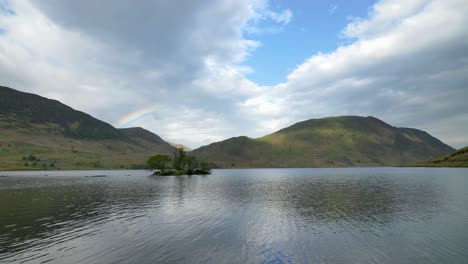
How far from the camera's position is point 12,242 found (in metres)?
33.0

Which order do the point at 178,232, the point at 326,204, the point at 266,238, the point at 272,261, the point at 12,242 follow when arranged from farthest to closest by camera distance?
1. the point at 326,204
2. the point at 178,232
3. the point at 266,238
4. the point at 12,242
5. the point at 272,261

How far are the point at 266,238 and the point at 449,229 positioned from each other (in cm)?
2676

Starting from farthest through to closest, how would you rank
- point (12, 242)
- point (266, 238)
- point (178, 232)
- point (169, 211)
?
point (169, 211) → point (178, 232) → point (266, 238) → point (12, 242)

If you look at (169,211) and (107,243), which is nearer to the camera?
(107,243)

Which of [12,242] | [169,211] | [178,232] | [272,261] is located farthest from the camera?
[169,211]

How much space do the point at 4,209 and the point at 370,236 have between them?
69.6 metres

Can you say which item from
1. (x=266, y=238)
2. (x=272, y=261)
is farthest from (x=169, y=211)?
(x=272, y=261)

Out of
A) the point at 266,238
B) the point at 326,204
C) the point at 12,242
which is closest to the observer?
the point at 12,242

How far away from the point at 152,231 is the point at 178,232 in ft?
12.6

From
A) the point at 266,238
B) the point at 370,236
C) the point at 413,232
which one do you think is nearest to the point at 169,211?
the point at 266,238

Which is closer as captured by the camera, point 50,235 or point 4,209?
point 50,235

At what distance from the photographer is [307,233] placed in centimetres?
3803

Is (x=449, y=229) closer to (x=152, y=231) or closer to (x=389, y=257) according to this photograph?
(x=389, y=257)

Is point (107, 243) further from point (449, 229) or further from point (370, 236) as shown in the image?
point (449, 229)
